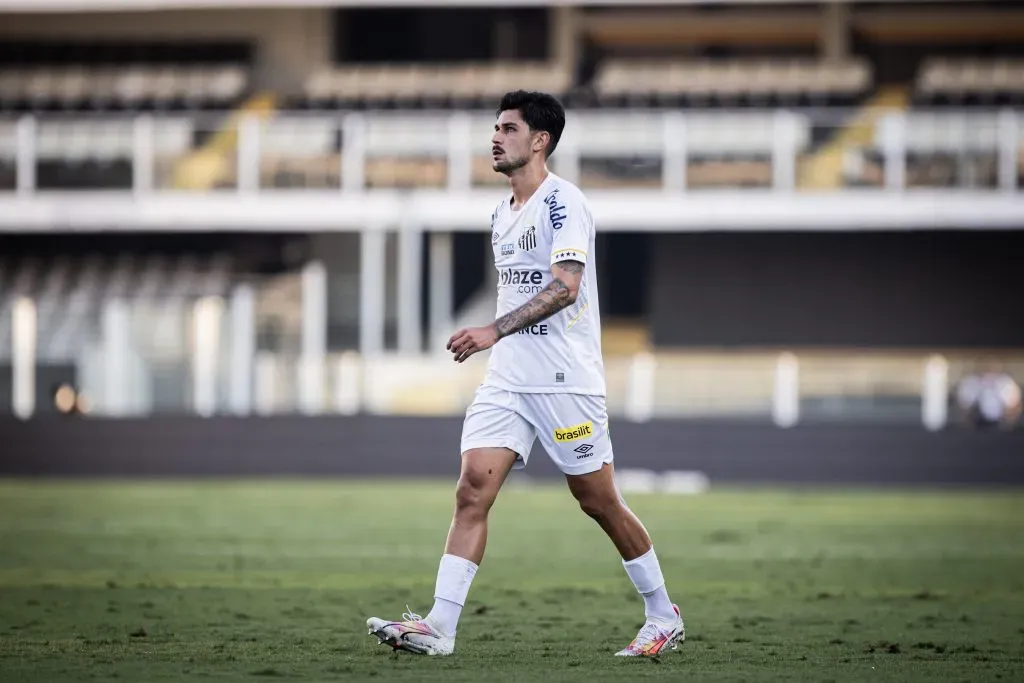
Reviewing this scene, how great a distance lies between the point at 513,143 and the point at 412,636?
1.90 m

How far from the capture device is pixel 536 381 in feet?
23.3

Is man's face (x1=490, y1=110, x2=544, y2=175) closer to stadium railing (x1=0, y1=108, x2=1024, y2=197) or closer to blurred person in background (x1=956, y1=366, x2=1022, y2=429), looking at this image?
blurred person in background (x1=956, y1=366, x2=1022, y2=429)

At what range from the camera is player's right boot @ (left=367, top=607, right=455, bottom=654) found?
6871 millimetres

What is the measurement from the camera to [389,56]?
108 ft

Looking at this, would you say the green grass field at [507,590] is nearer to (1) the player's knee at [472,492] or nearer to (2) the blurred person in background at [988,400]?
(1) the player's knee at [472,492]

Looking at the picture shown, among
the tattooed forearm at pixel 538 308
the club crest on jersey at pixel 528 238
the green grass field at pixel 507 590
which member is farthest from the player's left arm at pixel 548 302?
the green grass field at pixel 507 590

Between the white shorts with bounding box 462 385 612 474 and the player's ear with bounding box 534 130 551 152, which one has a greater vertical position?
the player's ear with bounding box 534 130 551 152

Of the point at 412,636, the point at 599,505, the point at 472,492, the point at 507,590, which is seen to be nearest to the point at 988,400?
the point at 507,590

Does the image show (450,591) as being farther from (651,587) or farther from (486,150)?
(486,150)

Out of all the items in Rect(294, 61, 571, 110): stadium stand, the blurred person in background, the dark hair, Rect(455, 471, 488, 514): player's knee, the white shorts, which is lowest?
the blurred person in background

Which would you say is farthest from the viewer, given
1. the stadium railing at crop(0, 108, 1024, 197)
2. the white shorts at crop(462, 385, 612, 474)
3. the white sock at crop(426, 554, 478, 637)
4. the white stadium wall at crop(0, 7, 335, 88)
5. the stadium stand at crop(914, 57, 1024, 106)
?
the white stadium wall at crop(0, 7, 335, 88)

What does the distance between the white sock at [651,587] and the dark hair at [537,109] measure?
64.9 inches

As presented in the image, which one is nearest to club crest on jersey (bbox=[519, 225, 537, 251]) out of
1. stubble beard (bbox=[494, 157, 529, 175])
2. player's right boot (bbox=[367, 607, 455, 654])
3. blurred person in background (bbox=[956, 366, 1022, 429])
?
stubble beard (bbox=[494, 157, 529, 175])

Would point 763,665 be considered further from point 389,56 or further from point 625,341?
point 389,56
